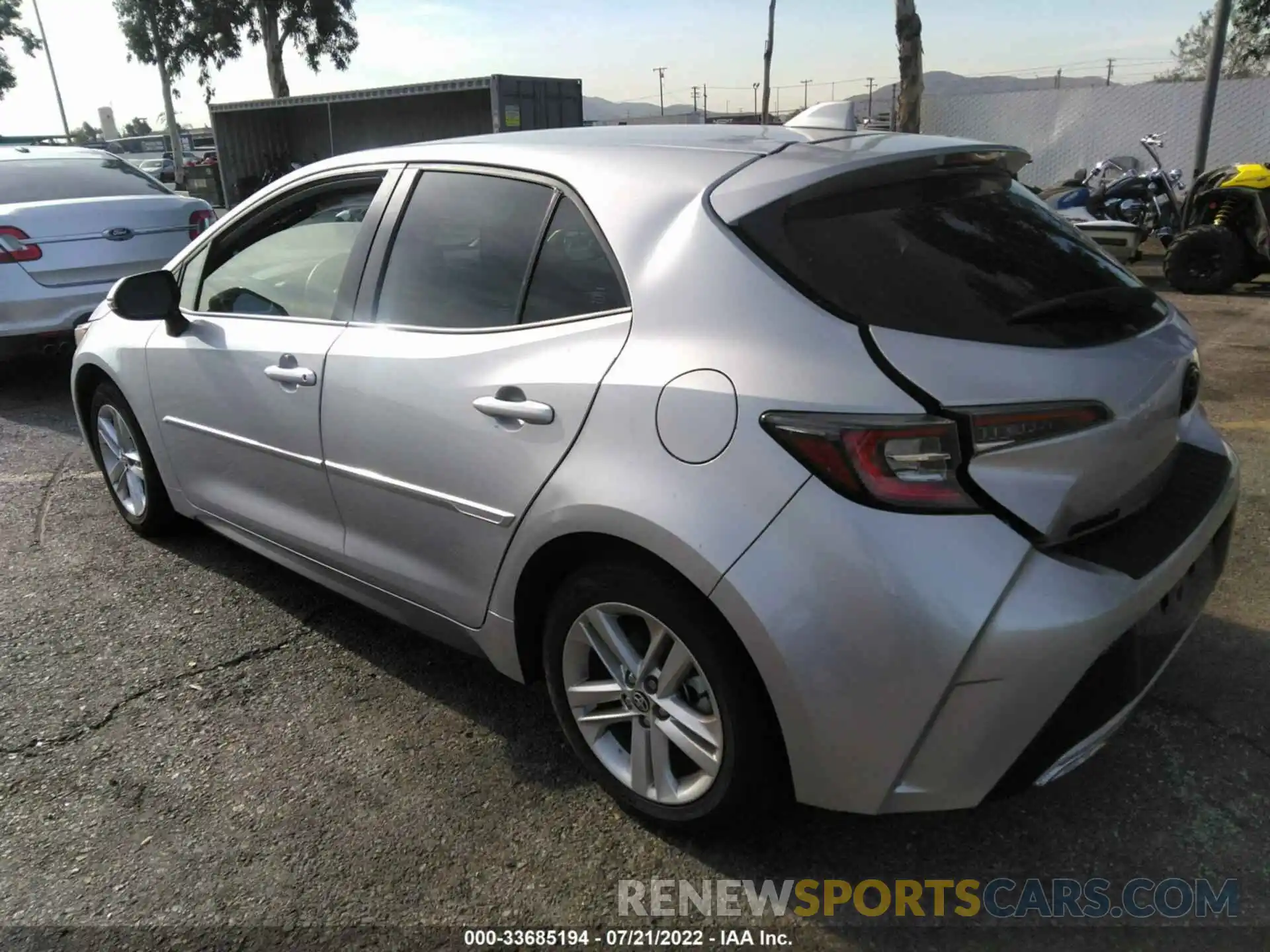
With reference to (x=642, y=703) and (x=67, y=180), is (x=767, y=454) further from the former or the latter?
(x=67, y=180)

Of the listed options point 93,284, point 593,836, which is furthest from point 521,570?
point 93,284

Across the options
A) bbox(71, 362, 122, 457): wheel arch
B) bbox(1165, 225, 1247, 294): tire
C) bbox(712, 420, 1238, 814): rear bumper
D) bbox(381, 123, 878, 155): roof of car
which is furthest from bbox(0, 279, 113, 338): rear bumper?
bbox(1165, 225, 1247, 294): tire

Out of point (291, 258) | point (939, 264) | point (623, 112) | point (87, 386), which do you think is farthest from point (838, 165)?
point (623, 112)

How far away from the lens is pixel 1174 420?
2.16m

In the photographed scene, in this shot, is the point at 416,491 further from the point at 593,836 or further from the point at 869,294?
the point at 869,294

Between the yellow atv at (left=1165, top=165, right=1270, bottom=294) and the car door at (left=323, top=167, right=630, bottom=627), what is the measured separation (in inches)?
341

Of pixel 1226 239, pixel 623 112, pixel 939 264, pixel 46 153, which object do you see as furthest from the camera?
pixel 623 112

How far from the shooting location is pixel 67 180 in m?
7.30

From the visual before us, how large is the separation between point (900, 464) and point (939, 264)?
0.52 metres

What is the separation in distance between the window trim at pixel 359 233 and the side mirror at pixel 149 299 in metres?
0.07

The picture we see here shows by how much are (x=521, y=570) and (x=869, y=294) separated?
3.44 ft

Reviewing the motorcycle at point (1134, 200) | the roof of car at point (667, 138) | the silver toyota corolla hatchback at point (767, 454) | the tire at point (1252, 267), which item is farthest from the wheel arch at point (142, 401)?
the motorcycle at point (1134, 200)

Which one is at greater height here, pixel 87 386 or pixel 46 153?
pixel 46 153

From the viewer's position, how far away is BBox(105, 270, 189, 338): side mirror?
3342 millimetres
